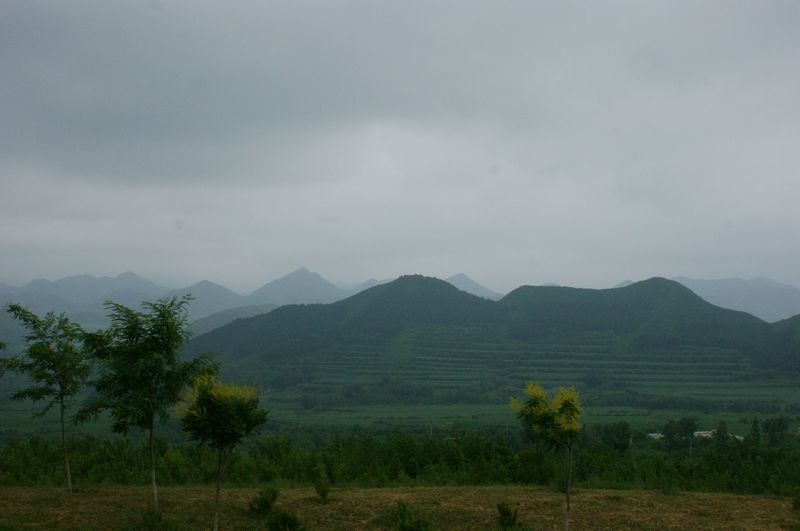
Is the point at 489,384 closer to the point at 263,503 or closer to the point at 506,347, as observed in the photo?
the point at 506,347

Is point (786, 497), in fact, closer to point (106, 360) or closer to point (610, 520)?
point (610, 520)

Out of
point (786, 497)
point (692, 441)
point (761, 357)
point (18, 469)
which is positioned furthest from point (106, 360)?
point (761, 357)

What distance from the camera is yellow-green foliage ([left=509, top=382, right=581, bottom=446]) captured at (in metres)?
13.9

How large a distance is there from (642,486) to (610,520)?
6.25 meters

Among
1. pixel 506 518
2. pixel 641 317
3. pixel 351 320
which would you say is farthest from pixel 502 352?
pixel 506 518

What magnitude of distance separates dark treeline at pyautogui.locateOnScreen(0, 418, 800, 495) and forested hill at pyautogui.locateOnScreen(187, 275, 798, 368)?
322 feet

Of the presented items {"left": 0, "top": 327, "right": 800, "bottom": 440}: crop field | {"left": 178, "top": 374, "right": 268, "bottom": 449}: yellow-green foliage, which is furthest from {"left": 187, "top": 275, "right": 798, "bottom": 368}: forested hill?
{"left": 178, "top": 374, "right": 268, "bottom": 449}: yellow-green foliage

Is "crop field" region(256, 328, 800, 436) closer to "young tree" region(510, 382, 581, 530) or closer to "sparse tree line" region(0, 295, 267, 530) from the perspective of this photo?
"young tree" region(510, 382, 581, 530)

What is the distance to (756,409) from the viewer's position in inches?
3145

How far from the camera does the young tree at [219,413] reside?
12.2 meters

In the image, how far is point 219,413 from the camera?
12258 millimetres

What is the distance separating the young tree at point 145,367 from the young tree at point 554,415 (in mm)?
8412

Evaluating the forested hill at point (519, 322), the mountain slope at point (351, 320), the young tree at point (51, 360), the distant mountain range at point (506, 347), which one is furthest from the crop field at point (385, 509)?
the mountain slope at point (351, 320)

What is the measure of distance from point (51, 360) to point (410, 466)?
14.9 metres
